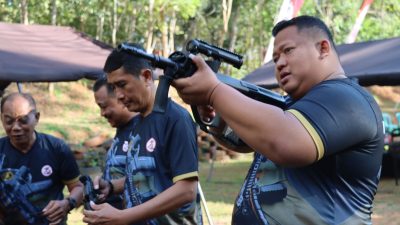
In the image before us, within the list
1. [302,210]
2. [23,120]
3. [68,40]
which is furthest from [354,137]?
[68,40]

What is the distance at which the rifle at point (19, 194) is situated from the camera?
3.86 metres

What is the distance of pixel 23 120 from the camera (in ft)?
13.1

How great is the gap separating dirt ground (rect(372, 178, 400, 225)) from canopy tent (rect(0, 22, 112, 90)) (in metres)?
4.46

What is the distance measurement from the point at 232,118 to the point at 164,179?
125cm

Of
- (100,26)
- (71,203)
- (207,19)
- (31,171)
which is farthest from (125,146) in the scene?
(207,19)

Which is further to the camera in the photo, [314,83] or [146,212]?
[146,212]

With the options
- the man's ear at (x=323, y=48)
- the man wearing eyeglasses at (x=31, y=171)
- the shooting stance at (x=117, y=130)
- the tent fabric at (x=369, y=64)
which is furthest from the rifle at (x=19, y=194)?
the tent fabric at (x=369, y=64)

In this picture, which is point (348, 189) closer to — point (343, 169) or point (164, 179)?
point (343, 169)

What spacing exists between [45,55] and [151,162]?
13.0 ft

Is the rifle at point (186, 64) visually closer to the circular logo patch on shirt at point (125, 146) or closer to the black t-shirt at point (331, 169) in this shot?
the black t-shirt at point (331, 169)

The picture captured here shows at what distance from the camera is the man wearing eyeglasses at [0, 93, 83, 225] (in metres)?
3.87

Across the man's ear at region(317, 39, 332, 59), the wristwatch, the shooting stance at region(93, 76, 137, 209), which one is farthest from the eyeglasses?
the man's ear at region(317, 39, 332, 59)

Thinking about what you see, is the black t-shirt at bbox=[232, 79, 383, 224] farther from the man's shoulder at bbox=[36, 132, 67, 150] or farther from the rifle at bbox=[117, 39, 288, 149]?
the man's shoulder at bbox=[36, 132, 67, 150]

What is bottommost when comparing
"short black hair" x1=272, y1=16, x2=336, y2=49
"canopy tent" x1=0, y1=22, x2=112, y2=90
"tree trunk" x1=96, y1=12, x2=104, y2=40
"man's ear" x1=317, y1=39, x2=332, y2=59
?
"tree trunk" x1=96, y1=12, x2=104, y2=40
